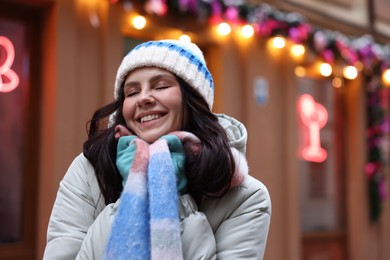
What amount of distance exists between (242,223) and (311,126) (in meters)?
5.58

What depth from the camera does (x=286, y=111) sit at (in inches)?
260

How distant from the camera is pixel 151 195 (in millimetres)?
1715

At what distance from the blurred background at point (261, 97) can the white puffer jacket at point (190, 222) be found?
2681 mm

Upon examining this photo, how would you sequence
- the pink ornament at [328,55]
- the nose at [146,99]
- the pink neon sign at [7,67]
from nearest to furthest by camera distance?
the nose at [146,99]
the pink neon sign at [7,67]
the pink ornament at [328,55]

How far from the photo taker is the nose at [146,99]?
189cm

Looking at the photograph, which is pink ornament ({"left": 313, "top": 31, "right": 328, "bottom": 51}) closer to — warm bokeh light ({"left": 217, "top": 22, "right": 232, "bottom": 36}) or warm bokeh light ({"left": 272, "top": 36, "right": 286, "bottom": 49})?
warm bokeh light ({"left": 272, "top": 36, "right": 286, "bottom": 49})

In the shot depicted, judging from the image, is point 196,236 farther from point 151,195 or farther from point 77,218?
point 77,218

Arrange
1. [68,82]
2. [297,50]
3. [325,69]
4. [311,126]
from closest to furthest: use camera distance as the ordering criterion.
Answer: [68,82], [297,50], [311,126], [325,69]

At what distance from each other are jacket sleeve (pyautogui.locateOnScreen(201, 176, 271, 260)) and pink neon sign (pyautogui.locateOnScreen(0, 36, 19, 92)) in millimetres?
3207

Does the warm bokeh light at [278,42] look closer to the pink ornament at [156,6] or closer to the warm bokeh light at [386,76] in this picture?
the pink ornament at [156,6]

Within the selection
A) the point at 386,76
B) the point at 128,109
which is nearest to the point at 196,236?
the point at 128,109

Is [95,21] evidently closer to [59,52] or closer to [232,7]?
[59,52]

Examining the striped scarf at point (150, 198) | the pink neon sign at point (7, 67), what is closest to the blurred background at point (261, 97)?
the pink neon sign at point (7, 67)

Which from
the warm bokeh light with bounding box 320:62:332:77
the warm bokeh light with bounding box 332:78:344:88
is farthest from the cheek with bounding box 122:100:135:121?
the warm bokeh light with bounding box 332:78:344:88
